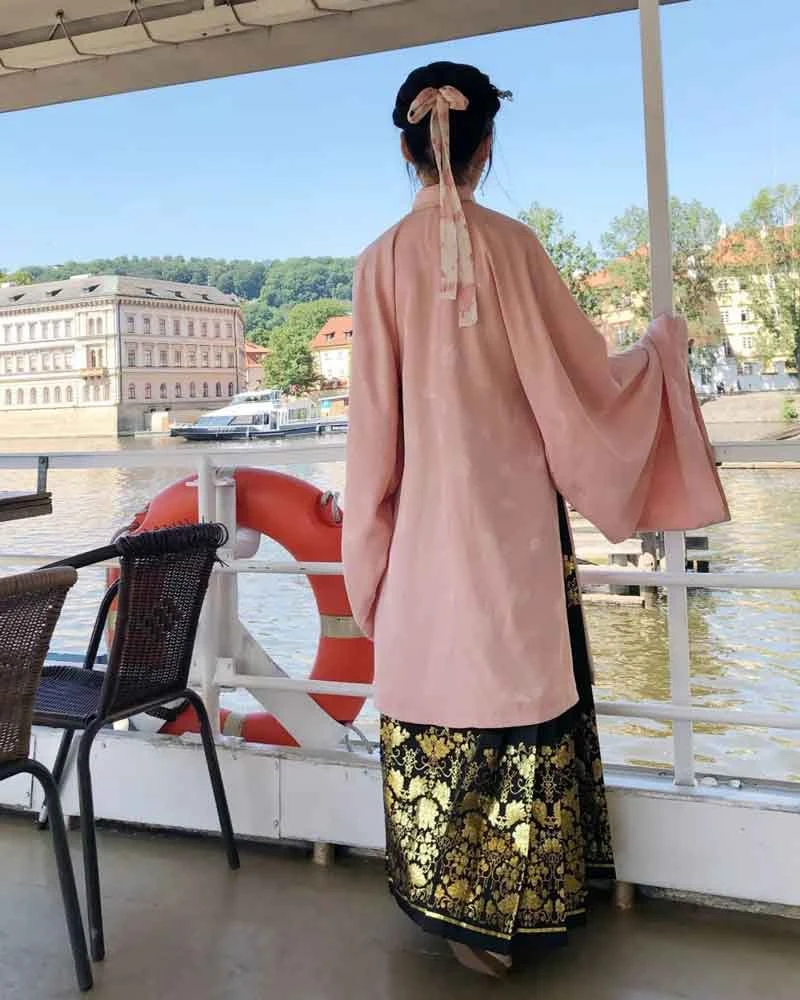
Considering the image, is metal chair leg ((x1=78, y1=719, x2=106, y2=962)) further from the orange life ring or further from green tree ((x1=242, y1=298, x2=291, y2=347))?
green tree ((x1=242, y1=298, x2=291, y2=347))

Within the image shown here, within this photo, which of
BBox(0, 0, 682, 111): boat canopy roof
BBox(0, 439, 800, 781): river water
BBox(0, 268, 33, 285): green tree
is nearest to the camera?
BBox(0, 0, 682, 111): boat canopy roof

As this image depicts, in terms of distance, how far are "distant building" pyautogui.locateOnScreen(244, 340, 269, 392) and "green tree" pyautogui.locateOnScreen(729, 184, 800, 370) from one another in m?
1.21

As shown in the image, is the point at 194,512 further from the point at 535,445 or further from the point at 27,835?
the point at 535,445

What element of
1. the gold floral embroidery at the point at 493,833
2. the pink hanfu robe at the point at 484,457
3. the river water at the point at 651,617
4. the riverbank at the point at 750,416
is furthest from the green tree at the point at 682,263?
the gold floral embroidery at the point at 493,833

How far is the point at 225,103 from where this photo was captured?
3.08 m

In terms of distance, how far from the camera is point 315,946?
155 cm

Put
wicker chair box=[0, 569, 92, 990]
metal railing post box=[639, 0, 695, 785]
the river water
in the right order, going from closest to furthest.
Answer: wicker chair box=[0, 569, 92, 990] → metal railing post box=[639, 0, 695, 785] → the river water

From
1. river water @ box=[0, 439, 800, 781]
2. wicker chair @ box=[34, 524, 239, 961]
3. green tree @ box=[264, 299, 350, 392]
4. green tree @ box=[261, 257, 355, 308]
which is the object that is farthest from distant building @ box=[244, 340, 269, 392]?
wicker chair @ box=[34, 524, 239, 961]

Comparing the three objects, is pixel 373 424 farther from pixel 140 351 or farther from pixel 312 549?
pixel 140 351

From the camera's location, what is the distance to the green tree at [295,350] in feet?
7.89

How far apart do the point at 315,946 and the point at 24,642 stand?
714mm

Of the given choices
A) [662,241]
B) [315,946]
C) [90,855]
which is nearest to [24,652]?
[90,855]

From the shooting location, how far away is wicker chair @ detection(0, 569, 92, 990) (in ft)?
4.09

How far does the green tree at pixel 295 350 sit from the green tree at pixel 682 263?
77 centimetres
